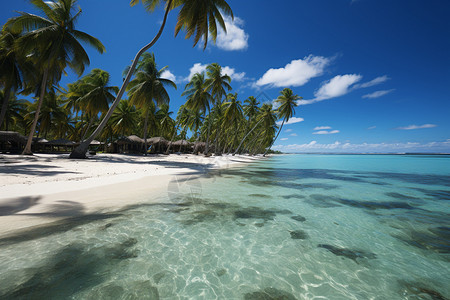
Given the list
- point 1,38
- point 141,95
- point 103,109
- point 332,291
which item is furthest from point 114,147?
point 332,291

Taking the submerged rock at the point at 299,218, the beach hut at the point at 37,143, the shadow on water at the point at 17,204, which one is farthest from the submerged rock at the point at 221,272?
the beach hut at the point at 37,143

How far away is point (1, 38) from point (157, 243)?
78.9 feet

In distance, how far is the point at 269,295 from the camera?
2.35 meters

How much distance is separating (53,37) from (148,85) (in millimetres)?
9607

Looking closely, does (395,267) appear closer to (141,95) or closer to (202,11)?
(202,11)

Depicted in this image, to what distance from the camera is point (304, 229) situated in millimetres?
4480

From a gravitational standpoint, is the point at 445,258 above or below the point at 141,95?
below

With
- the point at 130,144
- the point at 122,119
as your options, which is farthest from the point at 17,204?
the point at 130,144

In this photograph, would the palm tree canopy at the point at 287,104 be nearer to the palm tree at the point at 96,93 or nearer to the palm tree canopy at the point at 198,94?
the palm tree canopy at the point at 198,94

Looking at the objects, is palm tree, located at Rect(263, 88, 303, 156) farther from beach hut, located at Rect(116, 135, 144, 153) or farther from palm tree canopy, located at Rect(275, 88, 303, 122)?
beach hut, located at Rect(116, 135, 144, 153)

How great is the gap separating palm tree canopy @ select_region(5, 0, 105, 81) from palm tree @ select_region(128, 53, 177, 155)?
699 cm

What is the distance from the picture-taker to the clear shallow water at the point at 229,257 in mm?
2406

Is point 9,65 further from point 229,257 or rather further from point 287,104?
point 287,104

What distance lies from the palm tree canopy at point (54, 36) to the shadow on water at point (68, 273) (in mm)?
17636
